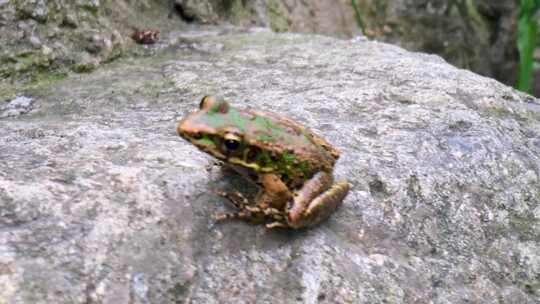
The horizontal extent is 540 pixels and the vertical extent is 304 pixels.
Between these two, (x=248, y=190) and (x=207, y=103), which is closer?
(x=207, y=103)

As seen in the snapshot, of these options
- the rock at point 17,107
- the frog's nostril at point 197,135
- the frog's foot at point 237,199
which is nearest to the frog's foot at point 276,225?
the frog's foot at point 237,199

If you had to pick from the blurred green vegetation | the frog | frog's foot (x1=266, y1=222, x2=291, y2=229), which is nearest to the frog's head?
the frog

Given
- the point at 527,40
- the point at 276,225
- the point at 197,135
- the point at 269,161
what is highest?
the point at 197,135

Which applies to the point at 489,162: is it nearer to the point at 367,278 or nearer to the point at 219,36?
the point at 367,278

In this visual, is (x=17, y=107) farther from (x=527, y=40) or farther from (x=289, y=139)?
(x=527, y=40)

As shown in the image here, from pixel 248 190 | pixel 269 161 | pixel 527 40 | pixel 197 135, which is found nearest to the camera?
pixel 197 135

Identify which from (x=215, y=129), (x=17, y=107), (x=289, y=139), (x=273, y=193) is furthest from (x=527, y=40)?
(x=17, y=107)

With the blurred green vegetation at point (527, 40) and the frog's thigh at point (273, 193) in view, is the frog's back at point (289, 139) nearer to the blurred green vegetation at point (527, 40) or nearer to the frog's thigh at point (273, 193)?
the frog's thigh at point (273, 193)

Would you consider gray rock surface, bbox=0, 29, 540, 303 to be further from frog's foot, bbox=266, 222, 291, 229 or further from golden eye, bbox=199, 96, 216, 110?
golden eye, bbox=199, 96, 216, 110
